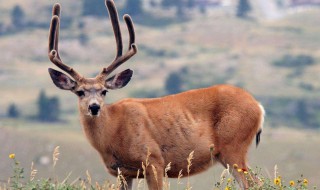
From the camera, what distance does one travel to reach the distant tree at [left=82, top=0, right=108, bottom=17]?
155 metres

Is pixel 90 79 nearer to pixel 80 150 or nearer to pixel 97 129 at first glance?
pixel 97 129

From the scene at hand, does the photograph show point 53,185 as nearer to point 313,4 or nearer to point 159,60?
point 159,60

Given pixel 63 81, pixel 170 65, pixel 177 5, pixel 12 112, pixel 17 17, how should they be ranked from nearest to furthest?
pixel 63 81 → pixel 12 112 → pixel 170 65 → pixel 17 17 → pixel 177 5

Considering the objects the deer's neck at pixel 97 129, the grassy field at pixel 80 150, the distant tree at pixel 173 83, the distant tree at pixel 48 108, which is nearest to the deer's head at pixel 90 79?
the deer's neck at pixel 97 129

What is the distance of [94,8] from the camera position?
513ft

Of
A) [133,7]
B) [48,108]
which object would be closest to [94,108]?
[48,108]

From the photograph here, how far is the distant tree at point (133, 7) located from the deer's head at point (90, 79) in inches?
5358

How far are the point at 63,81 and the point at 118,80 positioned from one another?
0.77m

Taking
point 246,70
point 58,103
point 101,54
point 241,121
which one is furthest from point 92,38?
point 241,121

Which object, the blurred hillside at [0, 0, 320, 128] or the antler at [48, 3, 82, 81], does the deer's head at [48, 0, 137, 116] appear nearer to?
the antler at [48, 3, 82, 81]

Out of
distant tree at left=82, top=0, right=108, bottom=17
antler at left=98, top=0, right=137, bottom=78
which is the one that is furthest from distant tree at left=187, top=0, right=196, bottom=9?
antler at left=98, top=0, right=137, bottom=78

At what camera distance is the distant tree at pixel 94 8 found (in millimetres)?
154875

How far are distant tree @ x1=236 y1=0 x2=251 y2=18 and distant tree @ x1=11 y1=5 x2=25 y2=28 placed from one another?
95.7ft

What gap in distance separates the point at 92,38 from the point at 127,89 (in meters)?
29.0
